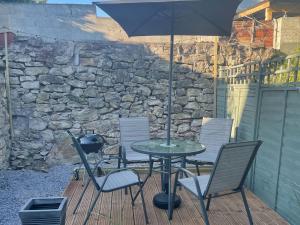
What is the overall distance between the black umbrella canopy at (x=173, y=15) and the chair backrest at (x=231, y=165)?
1329mm

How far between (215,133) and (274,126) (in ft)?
3.79

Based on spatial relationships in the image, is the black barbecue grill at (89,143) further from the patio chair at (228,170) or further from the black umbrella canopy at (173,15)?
the patio chair at (228,170)

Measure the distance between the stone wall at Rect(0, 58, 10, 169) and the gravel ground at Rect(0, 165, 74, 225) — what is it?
226 mm

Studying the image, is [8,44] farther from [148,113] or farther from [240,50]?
[240,50]

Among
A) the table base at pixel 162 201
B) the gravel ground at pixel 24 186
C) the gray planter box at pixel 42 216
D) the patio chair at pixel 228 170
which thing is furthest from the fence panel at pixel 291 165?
the gravel ground at pixel 24 186

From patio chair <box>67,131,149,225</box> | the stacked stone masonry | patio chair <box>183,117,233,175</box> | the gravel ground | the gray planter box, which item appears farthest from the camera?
the stacked stone masonry

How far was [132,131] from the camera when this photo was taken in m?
4.27

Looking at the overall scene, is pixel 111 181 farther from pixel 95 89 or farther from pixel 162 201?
pixel 95 89

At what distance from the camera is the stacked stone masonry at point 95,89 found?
205 inches

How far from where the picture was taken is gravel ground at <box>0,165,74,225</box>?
348 cm

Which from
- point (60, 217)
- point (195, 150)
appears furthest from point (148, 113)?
point (60, 217)

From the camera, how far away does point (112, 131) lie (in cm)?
545

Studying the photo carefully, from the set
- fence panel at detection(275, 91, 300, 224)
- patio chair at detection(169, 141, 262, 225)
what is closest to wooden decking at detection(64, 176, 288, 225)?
fence panel at detection(275, 91, 300, 224)

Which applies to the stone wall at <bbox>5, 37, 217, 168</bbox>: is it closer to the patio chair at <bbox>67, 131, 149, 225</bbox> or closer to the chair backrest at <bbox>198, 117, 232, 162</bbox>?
the chair backrest at <bbox>198, 117, 232, 162</bbox>
